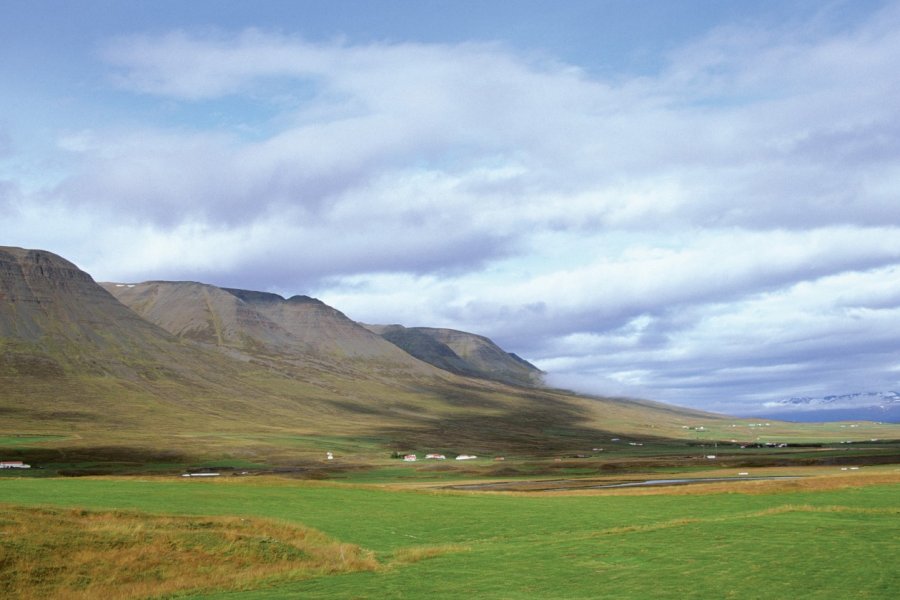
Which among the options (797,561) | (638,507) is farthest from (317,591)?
(638,507)

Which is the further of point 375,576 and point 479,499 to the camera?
point 479,499

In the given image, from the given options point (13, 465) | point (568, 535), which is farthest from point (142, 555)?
point (13, 465)

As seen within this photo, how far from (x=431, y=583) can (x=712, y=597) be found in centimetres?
1017

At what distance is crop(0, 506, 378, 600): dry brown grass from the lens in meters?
31.0

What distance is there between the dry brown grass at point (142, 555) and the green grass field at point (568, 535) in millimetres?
1069

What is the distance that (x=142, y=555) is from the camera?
1361 inches

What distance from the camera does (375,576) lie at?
32250mm

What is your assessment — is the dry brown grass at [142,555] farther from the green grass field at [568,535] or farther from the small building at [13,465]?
the small building at [13,465]

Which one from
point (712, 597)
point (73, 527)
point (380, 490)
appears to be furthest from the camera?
point (380, 490)

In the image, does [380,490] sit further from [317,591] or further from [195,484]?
[317,591]

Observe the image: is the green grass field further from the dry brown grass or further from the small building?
the small building

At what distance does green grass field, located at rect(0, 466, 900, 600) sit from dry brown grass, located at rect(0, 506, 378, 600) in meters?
1.07

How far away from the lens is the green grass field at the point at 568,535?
2764 cm

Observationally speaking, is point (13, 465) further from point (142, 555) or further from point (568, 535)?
point (568, 535)
